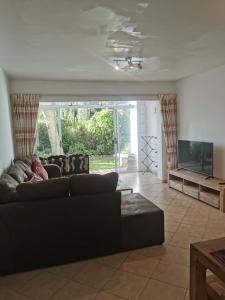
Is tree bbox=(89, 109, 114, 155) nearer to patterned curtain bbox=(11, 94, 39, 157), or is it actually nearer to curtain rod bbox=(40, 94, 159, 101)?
curtain rod bbox=(40, 94, 159, 101)

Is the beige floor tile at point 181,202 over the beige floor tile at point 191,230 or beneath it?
over

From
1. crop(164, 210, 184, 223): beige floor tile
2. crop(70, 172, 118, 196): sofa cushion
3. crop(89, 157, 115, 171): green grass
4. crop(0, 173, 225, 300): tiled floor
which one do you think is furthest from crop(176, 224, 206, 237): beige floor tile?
crop(89, 157, 115, 171): green grass

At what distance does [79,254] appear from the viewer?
8.77ft

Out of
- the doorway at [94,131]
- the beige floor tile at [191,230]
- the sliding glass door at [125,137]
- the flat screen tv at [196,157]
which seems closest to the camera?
the beige floor tile at [191,230]

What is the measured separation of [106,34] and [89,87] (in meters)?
2.72

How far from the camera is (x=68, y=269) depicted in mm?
2562

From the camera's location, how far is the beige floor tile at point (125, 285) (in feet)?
7.11

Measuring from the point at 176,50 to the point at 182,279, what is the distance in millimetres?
2604

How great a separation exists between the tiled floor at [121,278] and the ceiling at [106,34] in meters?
2.32

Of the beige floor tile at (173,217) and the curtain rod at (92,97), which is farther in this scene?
the curtain rod at (92,97)

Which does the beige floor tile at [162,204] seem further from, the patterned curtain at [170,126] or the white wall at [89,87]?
the white wall at [89,87]

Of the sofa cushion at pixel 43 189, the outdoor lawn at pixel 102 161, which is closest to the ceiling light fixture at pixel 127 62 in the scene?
the sofa cushion at pixel 43 189

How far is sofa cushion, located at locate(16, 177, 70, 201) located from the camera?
2463mm

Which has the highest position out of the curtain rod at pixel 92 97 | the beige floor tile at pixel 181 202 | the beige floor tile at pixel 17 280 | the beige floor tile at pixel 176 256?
the curtain rod at pixel 92 97
